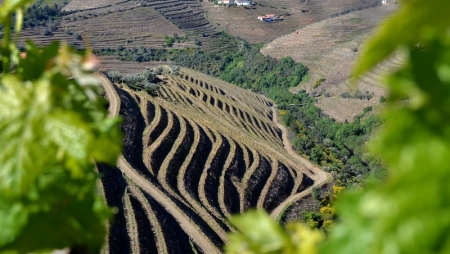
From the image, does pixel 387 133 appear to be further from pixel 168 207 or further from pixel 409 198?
pixel 168 207

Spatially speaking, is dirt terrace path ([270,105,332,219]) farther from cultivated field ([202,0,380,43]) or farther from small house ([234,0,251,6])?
small house ([234,0,251,6])

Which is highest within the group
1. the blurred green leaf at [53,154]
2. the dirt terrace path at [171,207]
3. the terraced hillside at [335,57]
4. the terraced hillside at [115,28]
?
the blurred green leaf at [53,154]

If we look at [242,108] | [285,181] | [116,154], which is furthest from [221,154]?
[116,154]

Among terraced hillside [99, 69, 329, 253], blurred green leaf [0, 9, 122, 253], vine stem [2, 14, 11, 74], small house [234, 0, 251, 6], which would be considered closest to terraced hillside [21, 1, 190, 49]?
A: small house [234, 0, 251, 6]

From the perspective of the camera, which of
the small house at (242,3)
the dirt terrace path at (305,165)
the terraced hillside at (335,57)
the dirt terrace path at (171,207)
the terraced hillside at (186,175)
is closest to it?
the terraced hillside at (186,175)

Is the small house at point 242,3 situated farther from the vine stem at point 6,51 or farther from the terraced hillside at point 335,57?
the vine stem at point 6,51

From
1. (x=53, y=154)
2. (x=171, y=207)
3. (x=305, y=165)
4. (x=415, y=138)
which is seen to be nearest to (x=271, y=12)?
(x=305, y=165)

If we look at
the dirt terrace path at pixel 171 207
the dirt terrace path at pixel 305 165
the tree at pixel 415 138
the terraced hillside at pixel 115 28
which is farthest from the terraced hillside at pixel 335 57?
the tree at pixel 415 138

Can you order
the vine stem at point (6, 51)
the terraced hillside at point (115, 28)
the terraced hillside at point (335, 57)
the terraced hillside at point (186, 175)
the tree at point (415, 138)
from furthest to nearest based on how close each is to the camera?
the terraced hillside at point (115, 28) < the terraced hillside at point (335, 57) < the terraced hillside at point (186, 175) < the vine stem at point (6, 51) < the tree at point (415, 138)
